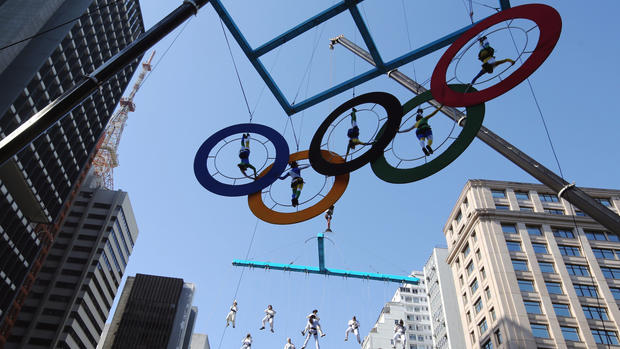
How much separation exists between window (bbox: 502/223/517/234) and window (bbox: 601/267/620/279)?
877 cm

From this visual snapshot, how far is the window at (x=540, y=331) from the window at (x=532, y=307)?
1.31m

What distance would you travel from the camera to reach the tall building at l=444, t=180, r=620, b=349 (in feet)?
134

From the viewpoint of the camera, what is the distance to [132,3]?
267ft

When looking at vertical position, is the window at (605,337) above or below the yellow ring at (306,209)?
above

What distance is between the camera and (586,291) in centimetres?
4366

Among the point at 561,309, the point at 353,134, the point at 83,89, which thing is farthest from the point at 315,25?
the point at 561,309

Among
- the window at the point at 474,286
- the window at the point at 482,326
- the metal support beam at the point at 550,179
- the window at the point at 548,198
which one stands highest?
the window at the point at 548,198

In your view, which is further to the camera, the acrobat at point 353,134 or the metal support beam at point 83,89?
the acrobat at point 353,134

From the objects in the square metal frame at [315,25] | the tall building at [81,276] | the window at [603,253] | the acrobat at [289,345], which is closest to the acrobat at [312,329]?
the acrobat at [289,345]

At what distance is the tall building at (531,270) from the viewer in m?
40.8

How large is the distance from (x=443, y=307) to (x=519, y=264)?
22.3 meters

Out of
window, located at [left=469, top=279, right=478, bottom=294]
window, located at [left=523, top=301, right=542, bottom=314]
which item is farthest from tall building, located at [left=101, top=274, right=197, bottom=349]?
window, located at [left=523, top=301, right=542, bottom=314]

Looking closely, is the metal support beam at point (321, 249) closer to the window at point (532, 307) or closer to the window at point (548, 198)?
the window at point (532, 307)

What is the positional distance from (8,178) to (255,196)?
5230cm
